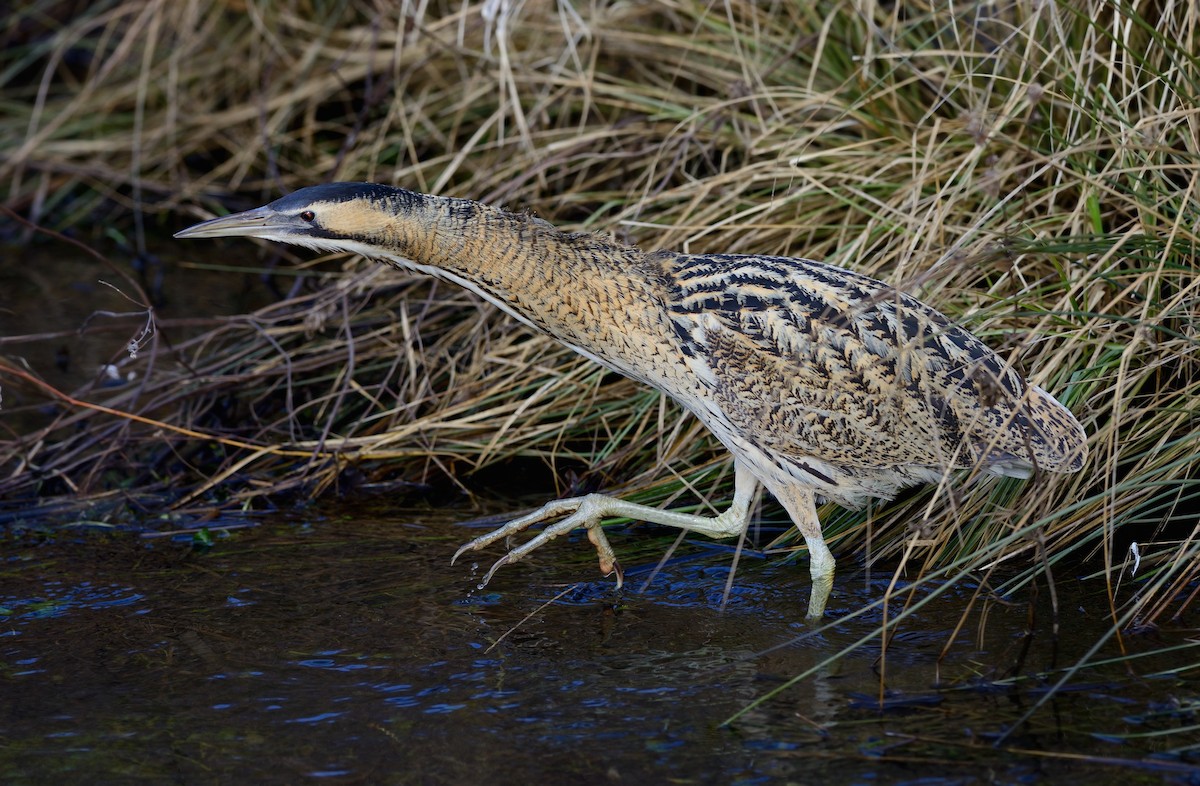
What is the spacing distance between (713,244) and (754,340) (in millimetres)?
1369

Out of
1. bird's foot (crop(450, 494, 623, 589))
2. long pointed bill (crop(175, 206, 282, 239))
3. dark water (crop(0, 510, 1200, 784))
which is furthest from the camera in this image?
bird's foot (crop(450, 494, 623, 589))

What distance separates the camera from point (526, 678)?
348 centimetres

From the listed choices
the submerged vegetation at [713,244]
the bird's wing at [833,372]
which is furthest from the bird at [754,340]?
the submerged vegetation at [713,244]

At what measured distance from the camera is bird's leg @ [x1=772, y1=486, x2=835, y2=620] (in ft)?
12.5

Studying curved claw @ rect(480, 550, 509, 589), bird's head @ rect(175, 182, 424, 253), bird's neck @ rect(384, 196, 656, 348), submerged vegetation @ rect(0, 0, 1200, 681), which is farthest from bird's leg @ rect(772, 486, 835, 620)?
bird's head @ rect(175, 182, 424, 253)

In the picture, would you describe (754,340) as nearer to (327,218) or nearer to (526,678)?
(526,678)

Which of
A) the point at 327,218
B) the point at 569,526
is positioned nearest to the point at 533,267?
the point at 327,218

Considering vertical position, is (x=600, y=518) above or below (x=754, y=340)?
below

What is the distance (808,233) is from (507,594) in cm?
170

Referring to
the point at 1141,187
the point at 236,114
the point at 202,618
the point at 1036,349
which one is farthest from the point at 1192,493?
the point at 236,114

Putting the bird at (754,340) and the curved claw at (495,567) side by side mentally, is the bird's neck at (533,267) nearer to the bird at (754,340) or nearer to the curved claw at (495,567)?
the bird at (754,340)

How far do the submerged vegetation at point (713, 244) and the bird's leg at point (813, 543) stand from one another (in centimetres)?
35

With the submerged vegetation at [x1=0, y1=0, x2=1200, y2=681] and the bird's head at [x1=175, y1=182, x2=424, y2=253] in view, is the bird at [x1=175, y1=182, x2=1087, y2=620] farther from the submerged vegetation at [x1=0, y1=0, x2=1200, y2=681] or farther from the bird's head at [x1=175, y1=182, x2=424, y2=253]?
the submerged vegetation at [x1=0, y1=0, x2=1200, y2=681]

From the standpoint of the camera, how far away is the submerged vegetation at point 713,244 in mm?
3822
